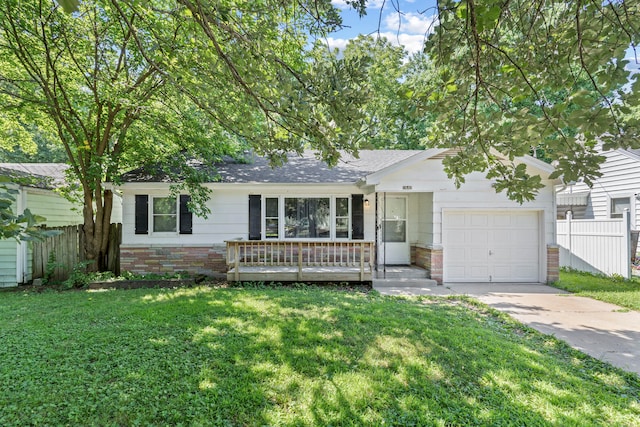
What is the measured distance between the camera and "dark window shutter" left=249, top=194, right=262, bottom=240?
30.3 ft

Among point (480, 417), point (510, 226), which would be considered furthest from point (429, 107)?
point (510, 226)

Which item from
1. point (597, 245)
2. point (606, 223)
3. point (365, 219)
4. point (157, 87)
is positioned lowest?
point (597, 245)

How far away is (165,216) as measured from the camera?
9227 millimetres

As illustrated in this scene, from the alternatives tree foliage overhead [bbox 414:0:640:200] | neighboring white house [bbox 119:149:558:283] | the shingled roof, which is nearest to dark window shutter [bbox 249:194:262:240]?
neighboring white house [bbox 119:149:558:283]

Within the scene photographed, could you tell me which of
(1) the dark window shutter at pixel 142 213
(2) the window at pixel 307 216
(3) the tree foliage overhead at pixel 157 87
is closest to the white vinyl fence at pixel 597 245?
(2) the window at pixel 307 216

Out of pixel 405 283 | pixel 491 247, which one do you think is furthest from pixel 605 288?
pixel 405 283

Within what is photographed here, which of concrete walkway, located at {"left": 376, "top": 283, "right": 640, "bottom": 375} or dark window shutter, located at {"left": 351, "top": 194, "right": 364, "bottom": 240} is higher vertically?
dark window shutter, located at {"left": 351, "top": 194, "right": 364, "bottom": 240}

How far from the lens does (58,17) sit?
658 cm

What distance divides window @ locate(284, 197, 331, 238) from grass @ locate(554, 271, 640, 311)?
20.8 ft

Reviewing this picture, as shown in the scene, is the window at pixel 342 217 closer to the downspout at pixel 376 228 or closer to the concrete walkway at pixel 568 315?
the downspout at pixel 376 228

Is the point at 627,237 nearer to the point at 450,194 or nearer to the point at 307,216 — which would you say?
the point at 450,194

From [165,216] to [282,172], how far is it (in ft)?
12.0

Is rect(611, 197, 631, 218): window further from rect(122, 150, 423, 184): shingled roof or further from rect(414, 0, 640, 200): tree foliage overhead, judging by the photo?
rect(414, 0, 640, 200): tree foliage overhead

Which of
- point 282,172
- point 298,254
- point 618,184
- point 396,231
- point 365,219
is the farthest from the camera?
point 618,184
